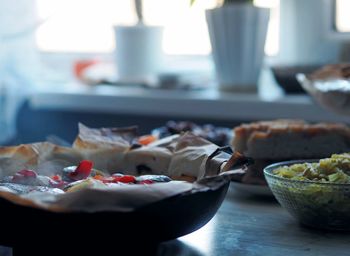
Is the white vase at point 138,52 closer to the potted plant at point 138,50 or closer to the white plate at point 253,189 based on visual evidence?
the potted plant at point 138,50

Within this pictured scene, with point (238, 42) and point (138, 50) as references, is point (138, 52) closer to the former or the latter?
point (138, 50)

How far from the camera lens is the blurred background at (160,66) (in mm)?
2303

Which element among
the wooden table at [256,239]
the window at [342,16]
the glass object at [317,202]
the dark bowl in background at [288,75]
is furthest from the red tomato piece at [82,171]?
the window at [342,16]

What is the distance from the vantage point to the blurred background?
2303 millimetres

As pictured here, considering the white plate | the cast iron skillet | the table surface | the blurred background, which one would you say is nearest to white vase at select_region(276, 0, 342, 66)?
the blurred background

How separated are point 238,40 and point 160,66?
0.44 meters

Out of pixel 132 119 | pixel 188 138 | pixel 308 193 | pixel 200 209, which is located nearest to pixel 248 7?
pixel 132 119

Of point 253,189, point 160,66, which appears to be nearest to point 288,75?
point 160,66

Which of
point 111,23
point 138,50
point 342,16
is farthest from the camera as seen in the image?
point 111,23

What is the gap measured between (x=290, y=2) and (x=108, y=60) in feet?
2.65

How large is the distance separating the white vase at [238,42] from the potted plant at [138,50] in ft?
1.00

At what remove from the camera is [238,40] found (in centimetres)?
229

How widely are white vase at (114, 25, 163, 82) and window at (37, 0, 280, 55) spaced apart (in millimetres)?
126

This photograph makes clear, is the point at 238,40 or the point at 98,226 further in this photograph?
the point at 238,40
